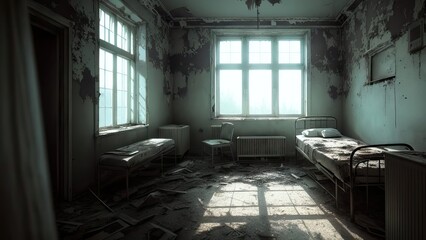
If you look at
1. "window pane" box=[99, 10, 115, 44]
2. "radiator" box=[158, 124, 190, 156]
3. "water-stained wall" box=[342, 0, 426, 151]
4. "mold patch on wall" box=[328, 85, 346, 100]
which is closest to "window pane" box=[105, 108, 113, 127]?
"window pane" box=[99, 10, 115, 44]

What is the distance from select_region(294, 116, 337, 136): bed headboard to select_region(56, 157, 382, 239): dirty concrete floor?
2106mm

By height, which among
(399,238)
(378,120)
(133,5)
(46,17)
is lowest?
(399,238)

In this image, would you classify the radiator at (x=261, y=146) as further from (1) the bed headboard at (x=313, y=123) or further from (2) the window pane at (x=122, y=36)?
(2) the window pane at (x=122, y=36)

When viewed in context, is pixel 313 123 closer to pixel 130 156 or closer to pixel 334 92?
pixel 334 92

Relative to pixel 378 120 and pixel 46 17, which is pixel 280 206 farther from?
pixel 46 17

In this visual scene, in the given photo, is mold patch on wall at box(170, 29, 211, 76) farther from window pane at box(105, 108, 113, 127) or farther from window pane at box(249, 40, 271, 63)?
window pane at box(105, 108, 113, 127)

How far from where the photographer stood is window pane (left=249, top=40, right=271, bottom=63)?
22.0 feet

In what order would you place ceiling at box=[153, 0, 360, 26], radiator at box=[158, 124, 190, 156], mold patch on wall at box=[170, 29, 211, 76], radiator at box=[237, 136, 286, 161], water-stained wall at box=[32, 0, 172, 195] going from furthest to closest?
mold patch on wall at box=[170, 29, 211, 76]
radiator at box=[237, 136, 286, 161]
radiator at box=[158, 124, 190, 156]
ceiling at box=[153, 0, 360, 26]
water-stained wall at box=[32, 0, 172, 195]

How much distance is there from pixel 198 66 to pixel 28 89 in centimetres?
587

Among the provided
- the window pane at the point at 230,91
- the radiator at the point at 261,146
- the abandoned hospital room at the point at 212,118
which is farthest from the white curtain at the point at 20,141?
the window pane at the point at 230,91

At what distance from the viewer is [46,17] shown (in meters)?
→ 2.77

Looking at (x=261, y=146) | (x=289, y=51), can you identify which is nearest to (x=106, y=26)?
(x=261, y=146)

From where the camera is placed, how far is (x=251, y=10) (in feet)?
19.3

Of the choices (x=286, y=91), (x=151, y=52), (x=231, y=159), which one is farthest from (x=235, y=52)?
(x=231, y=159)
